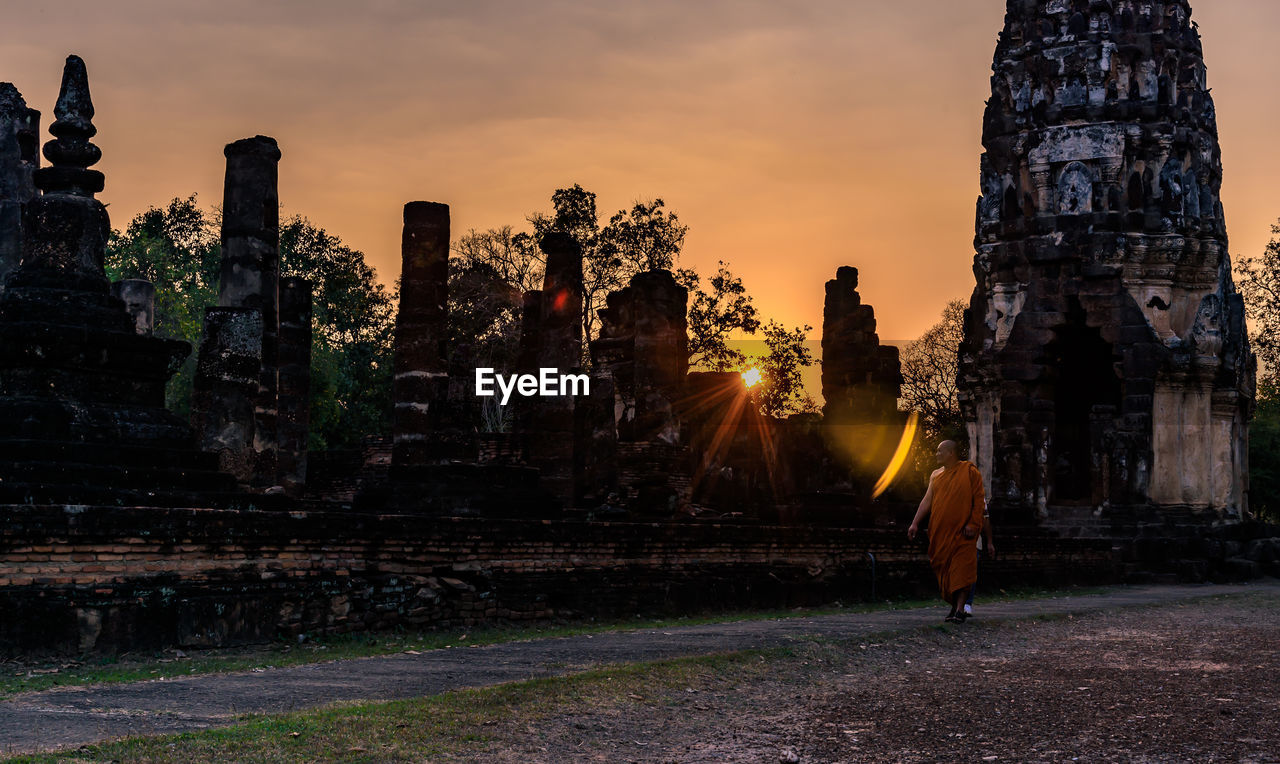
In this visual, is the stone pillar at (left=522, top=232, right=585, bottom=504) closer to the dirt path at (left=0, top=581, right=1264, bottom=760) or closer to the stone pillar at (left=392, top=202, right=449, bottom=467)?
the stone pillar at (left=392, top=202, right=449, bottom=467)

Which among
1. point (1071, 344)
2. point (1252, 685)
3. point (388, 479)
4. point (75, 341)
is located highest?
Answer: point (1071, 344)

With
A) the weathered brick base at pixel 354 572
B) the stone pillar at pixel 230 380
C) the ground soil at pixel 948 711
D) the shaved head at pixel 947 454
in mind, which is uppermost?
the stone pillar at pixel 230 380

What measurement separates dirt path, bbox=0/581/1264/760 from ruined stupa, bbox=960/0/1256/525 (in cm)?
1564

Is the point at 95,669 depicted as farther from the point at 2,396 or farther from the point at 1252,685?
the point at 1252,685

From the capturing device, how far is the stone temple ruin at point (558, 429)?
1023 cm

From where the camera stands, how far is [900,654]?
9.91 m

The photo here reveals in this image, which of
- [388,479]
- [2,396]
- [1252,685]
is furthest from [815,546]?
[2,396]

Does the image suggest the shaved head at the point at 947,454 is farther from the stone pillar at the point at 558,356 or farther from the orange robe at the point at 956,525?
the stone pillar at the point at 558,356

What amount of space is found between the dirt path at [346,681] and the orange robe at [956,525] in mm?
405

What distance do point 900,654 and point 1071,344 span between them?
20.8 meters

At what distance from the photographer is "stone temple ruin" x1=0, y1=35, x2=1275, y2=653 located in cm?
1023

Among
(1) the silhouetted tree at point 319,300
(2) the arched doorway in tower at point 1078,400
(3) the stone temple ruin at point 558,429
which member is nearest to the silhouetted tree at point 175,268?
(1) the silhouetted tree at point 319,300

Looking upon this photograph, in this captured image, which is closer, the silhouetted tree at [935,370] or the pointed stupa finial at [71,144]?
the pointed stupa finial at [71,144]

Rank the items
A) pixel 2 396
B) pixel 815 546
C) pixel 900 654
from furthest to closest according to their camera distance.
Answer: pixel 815 546 → pixel 2 396 → pixel 900 654
